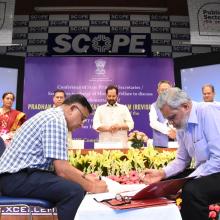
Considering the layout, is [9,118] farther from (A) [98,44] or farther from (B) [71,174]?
(B) [71,174]

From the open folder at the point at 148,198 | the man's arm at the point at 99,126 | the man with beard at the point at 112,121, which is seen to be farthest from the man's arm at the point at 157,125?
the open folder at the point at 148,198

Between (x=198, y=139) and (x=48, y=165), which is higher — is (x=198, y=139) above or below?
above

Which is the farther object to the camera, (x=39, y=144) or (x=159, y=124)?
(x=159, y=124)

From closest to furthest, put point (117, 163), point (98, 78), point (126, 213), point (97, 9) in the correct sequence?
1. point (126, 213)
2. point (117, 163)
3. point (98, 78)
4. point (97, 9)

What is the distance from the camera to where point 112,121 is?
5.14 metres

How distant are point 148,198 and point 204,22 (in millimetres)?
5289

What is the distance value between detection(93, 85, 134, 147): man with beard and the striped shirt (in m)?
2.65

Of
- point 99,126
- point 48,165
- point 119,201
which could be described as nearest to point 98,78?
point 99,126

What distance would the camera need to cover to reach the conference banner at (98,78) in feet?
22.9

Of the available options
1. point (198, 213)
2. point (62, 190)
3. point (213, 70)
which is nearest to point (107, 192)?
point (62, 190)

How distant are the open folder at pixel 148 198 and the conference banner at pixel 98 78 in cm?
523

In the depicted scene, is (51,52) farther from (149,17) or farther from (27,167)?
(27,167)

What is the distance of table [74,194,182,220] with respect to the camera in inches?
57.5

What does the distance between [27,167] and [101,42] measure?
544 centimetres
